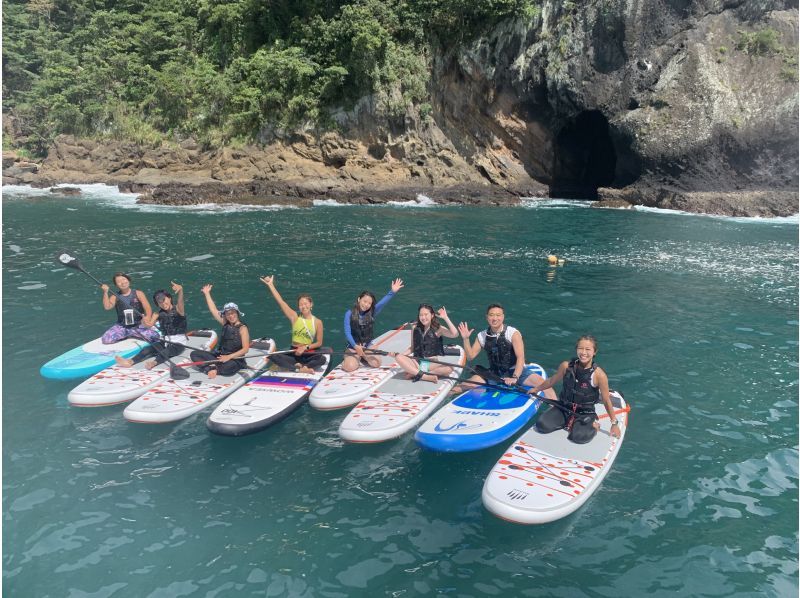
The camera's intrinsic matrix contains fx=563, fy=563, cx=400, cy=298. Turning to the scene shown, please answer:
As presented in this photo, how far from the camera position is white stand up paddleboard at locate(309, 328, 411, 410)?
8.94 m

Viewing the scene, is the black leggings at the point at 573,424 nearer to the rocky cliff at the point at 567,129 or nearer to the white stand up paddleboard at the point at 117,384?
the white stand up paddleboard at the point at 117,384

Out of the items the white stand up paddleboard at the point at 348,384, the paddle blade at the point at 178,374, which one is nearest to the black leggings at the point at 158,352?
the paddle blade at the point at 178,374

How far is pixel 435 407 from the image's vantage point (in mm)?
9055

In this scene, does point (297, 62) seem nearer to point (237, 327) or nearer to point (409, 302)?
point (409, 302)

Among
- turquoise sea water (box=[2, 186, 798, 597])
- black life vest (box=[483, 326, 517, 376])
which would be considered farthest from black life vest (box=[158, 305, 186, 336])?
black life vest (box=[483, 326, 517, 376])

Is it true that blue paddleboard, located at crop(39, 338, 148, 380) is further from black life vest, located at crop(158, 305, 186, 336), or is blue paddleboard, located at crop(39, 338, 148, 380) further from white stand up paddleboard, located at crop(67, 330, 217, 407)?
black life vest, located at crop(158, 305, 186, 336)

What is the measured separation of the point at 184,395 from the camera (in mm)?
8930

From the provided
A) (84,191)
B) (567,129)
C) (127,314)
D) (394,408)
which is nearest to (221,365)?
(127,314)

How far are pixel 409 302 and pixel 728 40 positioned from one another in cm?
3551

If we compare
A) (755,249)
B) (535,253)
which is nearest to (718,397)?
(535,253)

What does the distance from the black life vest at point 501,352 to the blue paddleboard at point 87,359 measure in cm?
685

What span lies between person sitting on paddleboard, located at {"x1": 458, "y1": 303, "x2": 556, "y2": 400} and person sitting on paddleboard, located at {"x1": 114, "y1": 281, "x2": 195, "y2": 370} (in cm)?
551

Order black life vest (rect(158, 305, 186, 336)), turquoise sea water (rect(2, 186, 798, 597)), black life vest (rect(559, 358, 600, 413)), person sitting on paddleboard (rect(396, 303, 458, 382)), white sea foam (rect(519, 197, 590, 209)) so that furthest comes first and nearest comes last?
white sea foam (rect(519, 197, 590, 209)) < black life vest (rect(158, 305, 186, 336)) < person sitting on paddleboard (rect(396, 303, 458, 382)) < black life vest (rect(559, 358, 600, 413)) < turquoise sea water (rect(2, 186, 798, 597))

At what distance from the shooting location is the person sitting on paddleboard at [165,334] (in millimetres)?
10188
